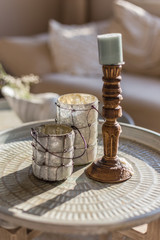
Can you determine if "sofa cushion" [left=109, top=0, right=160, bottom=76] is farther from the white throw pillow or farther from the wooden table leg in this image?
the wooden table leg

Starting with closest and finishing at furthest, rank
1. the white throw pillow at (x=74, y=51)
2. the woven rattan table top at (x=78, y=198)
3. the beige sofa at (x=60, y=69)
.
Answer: the woven rattan table top at (x=78, y=198) < the beige sofa at (x=60, y=69) < the white throw pillow at (x=74, y=51)

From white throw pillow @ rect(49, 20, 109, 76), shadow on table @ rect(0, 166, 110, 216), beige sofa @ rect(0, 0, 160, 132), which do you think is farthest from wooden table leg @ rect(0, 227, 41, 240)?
white throw pillow @ rect(49, 20, 109, 76)

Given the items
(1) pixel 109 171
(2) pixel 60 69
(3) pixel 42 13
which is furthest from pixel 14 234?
(3) pixel 42 13

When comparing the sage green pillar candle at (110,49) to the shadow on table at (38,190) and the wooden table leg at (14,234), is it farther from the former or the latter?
the wooden table leg at (14,234)

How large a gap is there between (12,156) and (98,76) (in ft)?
4.53

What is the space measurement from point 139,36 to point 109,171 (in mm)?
1565

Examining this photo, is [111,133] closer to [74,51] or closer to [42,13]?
[74,51]

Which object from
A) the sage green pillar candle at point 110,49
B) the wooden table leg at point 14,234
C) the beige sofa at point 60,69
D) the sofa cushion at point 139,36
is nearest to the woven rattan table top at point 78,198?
the wooden table leg at point 14,234

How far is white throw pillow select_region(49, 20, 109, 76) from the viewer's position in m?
2.28

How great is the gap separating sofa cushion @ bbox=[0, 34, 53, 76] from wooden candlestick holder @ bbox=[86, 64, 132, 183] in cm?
156

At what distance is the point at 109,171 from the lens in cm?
84

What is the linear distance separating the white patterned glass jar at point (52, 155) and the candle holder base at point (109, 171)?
0.06 m

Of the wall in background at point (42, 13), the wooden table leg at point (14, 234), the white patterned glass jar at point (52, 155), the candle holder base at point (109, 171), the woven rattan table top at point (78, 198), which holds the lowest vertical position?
the wooden table leg at point (14, 234)

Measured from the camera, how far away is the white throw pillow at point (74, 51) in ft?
7.47
